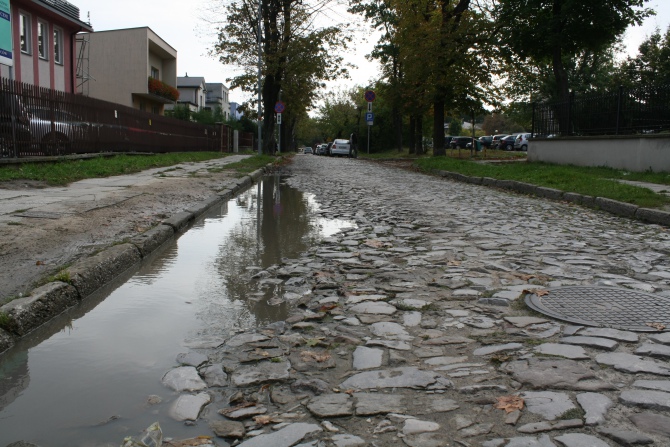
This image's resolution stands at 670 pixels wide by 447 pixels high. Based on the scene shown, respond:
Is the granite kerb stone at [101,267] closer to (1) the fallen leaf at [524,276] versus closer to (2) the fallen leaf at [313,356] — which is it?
(2) the fallen leaf at [313,356]

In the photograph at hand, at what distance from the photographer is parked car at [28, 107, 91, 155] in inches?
532

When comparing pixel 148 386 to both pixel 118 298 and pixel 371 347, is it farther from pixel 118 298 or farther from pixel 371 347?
pixel 118 298

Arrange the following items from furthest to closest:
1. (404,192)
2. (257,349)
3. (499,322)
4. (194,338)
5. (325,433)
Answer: (404,192), (499,322), (194,338), (257,349), (325,433)

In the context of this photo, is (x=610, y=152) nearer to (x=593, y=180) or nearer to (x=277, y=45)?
(x=593, y=180)

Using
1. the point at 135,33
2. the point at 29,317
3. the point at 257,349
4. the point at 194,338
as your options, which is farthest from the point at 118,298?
the point at 135,33

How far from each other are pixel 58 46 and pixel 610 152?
2464cm

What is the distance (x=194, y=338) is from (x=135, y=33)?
41.5 m

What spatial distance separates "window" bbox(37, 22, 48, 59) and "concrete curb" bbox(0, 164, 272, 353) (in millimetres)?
22586

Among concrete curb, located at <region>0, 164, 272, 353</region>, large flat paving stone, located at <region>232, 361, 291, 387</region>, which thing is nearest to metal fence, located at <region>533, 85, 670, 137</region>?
concrete curb, located at <region>0, 164, 272, 353</region>

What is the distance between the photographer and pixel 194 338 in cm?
329

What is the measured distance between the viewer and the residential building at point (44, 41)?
74.6 feet

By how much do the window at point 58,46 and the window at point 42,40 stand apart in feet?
4.03

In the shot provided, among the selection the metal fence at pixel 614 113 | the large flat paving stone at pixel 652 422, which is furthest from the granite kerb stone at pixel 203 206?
the metal fence at pixel 614 113

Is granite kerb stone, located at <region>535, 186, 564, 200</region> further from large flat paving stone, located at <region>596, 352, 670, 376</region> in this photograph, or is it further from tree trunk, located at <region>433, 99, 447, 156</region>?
tree trunk, located at <region>433, 99, 447, 156</region>
